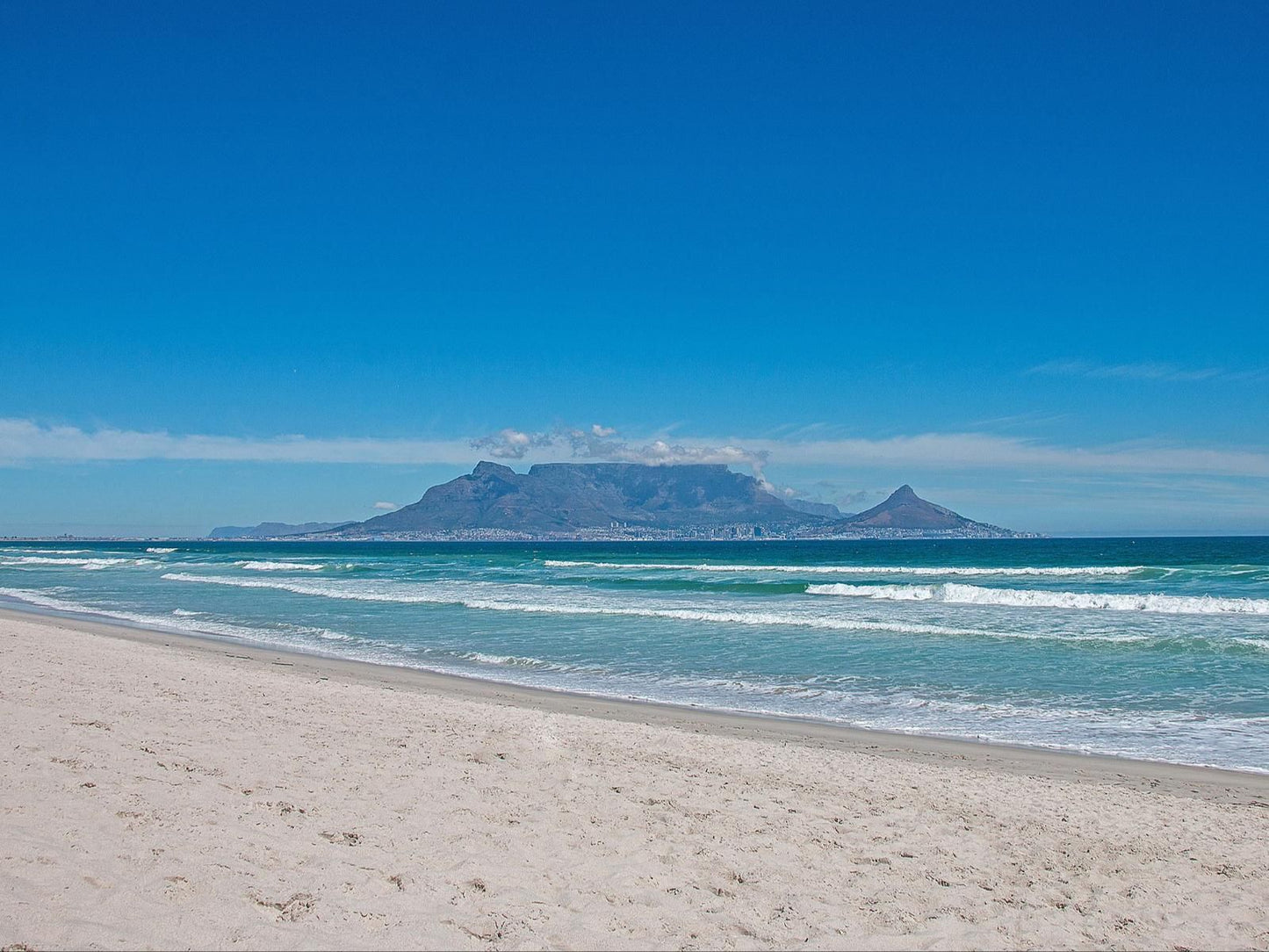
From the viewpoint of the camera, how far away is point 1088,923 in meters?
4.71

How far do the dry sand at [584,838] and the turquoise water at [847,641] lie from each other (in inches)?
79.8

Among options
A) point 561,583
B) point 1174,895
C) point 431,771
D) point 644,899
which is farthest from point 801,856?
point 561,583

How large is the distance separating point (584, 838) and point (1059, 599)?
2573 cm

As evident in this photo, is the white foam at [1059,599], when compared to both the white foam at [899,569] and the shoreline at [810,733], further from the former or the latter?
the shoreline at [810,733]

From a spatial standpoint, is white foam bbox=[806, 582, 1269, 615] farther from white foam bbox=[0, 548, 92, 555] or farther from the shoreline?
white foam bbox=[0, 548, 92, 555]

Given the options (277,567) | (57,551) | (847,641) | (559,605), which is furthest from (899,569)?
(57,551)

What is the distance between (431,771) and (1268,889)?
227 inches

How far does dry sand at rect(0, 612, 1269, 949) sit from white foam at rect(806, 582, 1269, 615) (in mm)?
18538

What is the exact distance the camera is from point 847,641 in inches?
717

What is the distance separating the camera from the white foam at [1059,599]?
24000 mm

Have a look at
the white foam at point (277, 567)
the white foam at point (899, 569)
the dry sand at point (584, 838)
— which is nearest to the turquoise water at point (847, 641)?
the dry sand at point (584, 838)

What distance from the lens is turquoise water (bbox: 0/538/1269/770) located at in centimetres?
1098

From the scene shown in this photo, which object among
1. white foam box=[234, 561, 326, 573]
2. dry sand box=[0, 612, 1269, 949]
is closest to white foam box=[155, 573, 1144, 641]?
white foam box=[234, 561, 326, 573]

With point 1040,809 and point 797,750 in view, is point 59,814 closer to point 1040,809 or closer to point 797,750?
point 797,750
